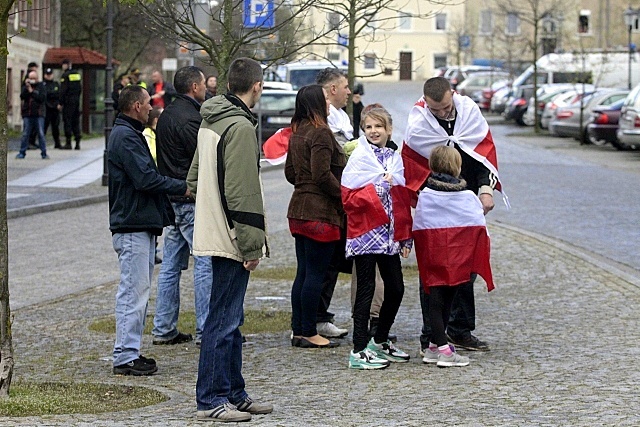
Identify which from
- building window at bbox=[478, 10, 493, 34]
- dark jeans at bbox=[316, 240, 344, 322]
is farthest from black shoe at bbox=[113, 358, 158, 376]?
building window at bbox=[478, 10, 493, 34]

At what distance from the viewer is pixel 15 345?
382 inches

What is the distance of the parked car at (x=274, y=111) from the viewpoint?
105ft

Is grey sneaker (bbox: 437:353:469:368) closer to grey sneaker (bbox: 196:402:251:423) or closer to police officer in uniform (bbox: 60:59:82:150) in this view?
grey sneaker (bbox: 196:402:251:423)

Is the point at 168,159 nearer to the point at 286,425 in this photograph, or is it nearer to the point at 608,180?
the point at 286,425

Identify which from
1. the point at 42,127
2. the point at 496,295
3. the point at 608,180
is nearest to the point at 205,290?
the point at 496,295

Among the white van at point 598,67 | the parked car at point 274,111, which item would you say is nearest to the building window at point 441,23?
the white van at point 598,67

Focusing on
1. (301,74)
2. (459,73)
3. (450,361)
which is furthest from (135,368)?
(459,73)

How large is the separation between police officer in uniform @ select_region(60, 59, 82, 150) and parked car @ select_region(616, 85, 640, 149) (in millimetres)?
13494

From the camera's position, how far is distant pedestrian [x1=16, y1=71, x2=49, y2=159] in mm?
30016

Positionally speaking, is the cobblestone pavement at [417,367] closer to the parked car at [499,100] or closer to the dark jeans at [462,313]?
the dark jeans at [462,313]

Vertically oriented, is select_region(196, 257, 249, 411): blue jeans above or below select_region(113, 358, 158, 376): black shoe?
above

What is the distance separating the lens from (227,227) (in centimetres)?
693

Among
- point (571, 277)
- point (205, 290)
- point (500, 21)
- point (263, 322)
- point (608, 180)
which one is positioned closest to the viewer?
point (205, 290)

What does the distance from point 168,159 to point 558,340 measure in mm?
3051
